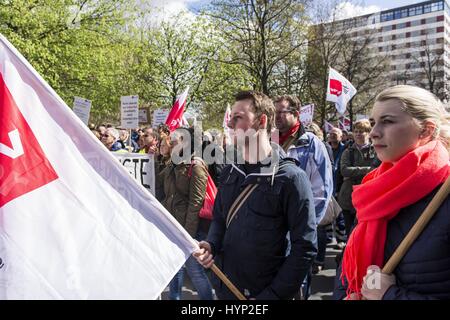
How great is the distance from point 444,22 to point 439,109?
362 ft

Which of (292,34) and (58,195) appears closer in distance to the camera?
(58,195)

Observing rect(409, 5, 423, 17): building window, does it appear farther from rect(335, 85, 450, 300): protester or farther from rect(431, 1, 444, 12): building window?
rect(335, 85, 450, 300): protester

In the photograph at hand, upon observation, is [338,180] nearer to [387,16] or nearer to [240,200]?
[240,200]

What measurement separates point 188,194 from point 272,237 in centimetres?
208

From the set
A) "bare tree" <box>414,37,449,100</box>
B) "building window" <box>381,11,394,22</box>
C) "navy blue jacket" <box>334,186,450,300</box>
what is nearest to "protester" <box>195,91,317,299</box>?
"navy blue jacket" <box>334,186,450,300</box>

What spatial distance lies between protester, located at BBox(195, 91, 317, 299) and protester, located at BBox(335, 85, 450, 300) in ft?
1.52

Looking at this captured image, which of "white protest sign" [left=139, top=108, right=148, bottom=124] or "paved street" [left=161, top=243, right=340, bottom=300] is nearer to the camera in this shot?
"paved street" [left=161, top=243, right=340, bottom=300]

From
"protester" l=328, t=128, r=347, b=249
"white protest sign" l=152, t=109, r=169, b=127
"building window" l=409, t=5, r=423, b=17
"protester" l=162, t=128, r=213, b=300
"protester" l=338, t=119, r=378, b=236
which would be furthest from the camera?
"building window" l=409, t=5, r=423, b=17

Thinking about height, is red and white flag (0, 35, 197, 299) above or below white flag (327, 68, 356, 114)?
below

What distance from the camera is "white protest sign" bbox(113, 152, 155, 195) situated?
515 cm

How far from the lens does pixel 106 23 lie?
2056 cm

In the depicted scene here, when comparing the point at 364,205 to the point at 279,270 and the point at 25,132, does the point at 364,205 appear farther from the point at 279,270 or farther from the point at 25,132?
the point at 25,132
